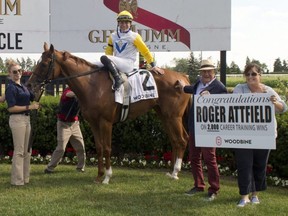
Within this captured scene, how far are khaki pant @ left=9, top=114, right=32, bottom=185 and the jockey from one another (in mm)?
1520

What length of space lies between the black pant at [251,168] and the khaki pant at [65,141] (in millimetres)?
3394

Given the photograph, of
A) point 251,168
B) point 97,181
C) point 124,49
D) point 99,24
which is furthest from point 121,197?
point 99,24

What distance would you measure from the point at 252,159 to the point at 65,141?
358 centimetres

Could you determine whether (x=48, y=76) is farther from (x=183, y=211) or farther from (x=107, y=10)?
(x=107, y=10)

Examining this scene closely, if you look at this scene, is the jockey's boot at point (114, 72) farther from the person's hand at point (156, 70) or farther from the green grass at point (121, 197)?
the green grass at point (121, 197)

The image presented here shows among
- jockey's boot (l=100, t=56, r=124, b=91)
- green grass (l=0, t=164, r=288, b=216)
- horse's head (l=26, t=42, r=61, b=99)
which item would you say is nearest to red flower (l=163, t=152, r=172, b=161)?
green grass (l=0, t=164, r=288, b=216)

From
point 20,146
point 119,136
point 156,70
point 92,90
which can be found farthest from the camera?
point 119,136

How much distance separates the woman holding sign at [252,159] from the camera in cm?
Answer: 521

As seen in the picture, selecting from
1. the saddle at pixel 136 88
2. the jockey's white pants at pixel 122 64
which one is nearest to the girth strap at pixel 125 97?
the saddle at pixel 136 88

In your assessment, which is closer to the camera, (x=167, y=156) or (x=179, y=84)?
(x=179, y=84)

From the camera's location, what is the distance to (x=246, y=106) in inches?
206

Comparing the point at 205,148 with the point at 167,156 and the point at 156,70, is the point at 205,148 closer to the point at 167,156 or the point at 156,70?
the point at 156,70

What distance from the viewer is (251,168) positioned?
5348mm

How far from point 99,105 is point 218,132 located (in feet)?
7.17
